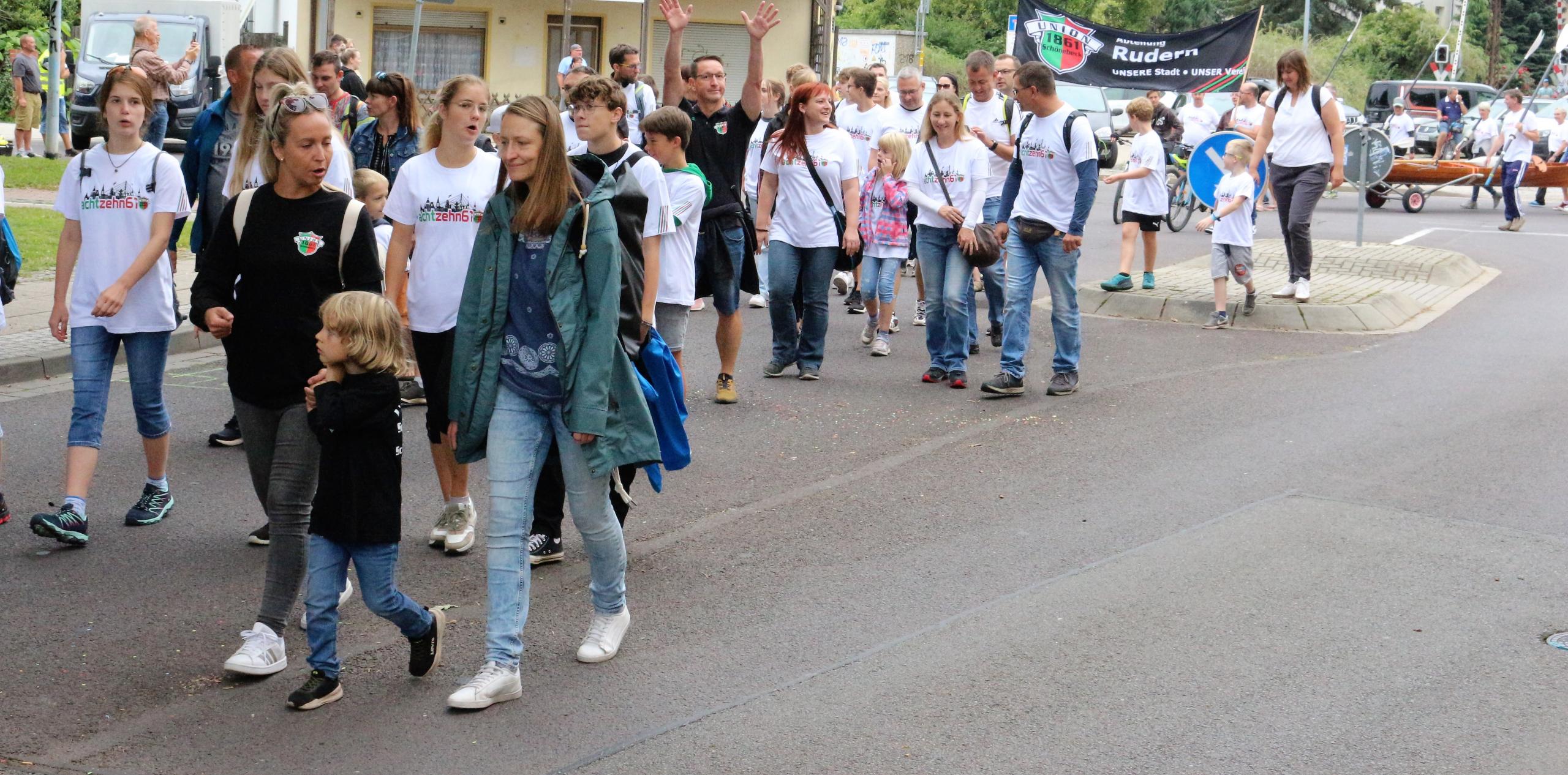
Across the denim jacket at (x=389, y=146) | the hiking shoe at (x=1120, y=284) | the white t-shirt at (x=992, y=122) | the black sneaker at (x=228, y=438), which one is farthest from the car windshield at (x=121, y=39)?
the black sneaker at (x=228, y=438)

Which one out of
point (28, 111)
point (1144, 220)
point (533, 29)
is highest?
point (533, 29)

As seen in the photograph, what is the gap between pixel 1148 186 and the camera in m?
14.0

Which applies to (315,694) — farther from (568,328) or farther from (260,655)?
(568,328)

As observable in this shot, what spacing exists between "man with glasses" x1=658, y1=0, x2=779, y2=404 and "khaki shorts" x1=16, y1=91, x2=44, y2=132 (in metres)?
17.5

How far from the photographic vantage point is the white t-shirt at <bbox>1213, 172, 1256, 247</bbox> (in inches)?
480

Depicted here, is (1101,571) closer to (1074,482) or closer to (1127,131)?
(1074,482)

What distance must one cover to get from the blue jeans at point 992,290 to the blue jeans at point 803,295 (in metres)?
1.33

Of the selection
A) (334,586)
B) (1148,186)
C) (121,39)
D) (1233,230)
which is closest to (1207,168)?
(1148,186)

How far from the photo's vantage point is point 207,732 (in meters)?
4.44

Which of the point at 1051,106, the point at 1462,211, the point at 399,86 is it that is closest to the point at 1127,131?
the point at 1462,211

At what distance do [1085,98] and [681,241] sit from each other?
97.5ft

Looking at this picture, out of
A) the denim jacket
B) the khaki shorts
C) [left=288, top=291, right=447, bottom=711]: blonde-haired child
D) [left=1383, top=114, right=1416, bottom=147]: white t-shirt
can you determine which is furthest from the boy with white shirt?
[left=1383, top=114, right=1416, bottom=147]: white t-shirt

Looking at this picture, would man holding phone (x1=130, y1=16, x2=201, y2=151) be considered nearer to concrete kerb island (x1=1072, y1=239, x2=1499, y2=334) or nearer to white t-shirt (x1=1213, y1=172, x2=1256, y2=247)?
concrete kerb island (x1=1072, y1=239, x2=1499, y2=334)

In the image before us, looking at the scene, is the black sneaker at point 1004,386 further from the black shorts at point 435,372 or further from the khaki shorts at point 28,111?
the khaki shorts at point 28,111
